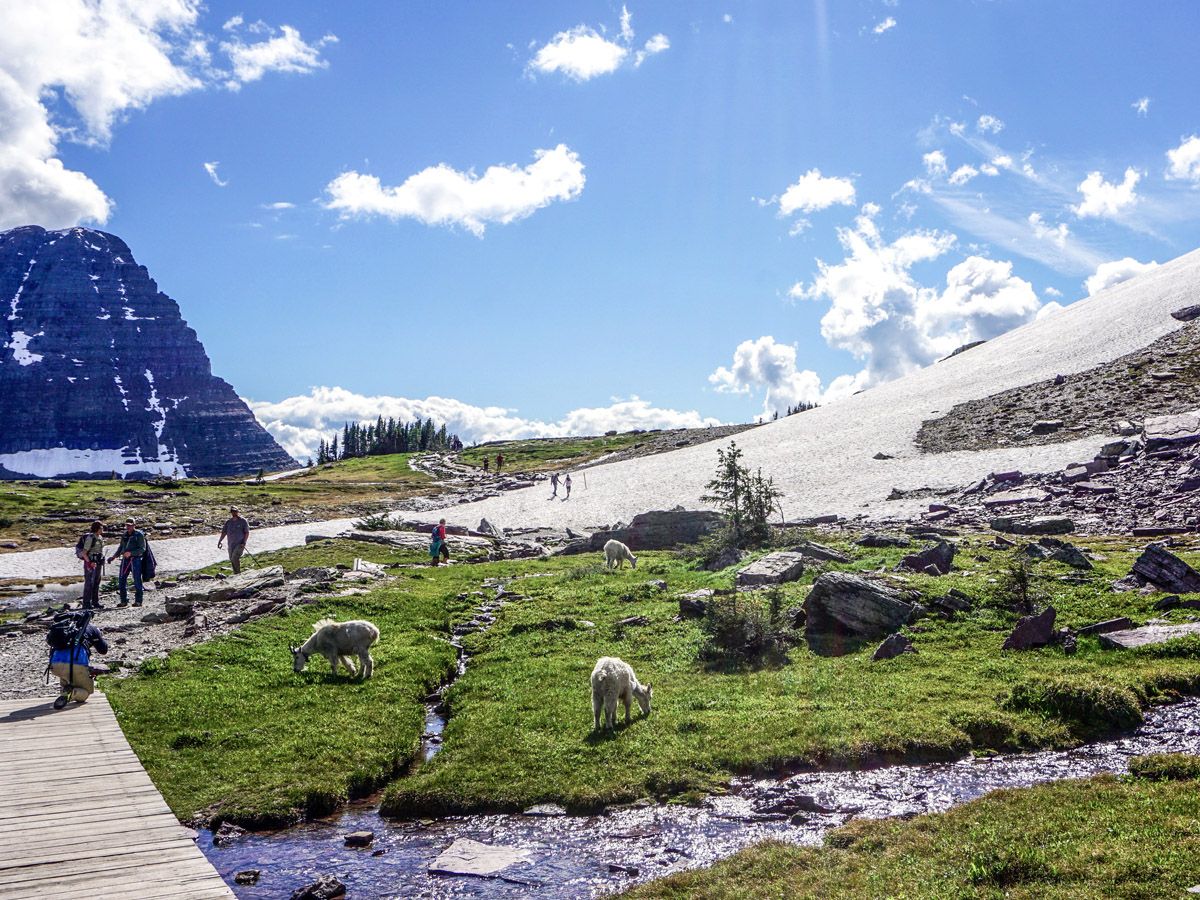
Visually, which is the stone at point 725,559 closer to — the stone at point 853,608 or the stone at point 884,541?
the stone at point 884,541

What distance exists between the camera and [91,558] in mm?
33406

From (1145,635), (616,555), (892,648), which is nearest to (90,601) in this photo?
(616,555)

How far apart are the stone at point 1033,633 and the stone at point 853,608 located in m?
3.20

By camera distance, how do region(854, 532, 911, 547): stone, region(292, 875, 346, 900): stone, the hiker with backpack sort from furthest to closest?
region(854, 532, 911, 547): stone, the hiker with backpack, region(292, 875, 346, 900): stone

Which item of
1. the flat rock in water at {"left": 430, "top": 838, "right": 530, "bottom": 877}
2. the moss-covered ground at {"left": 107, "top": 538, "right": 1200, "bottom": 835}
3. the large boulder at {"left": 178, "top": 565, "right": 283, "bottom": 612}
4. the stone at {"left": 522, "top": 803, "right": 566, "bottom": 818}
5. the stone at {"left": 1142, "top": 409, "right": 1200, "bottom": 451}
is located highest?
the stone at {"left": 1142, "top": 409, "right": 1200, "bottom": 451}

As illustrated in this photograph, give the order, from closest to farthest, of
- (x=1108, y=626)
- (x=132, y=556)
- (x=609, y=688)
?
(x=609, y=688)
(x=1108, y=626)
(x=132, y=556)

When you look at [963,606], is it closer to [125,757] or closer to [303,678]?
[303,678]

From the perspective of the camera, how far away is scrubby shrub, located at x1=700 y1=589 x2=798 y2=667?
22344mm

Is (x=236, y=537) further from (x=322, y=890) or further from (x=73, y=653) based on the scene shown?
(x=322, y=890)

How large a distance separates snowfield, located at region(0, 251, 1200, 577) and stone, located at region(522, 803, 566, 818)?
4358 cm

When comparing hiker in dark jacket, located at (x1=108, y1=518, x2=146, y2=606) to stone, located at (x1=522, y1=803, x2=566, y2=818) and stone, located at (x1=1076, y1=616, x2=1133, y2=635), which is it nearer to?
stone, located at (x1=522, y1=803, x2=566, y2=818)

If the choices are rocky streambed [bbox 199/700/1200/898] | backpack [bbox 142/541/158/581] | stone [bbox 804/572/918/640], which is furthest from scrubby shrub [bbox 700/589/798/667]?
backpack [bbox 142/541/158/581]

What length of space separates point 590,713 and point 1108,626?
15.0 meters

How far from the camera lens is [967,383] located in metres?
100
